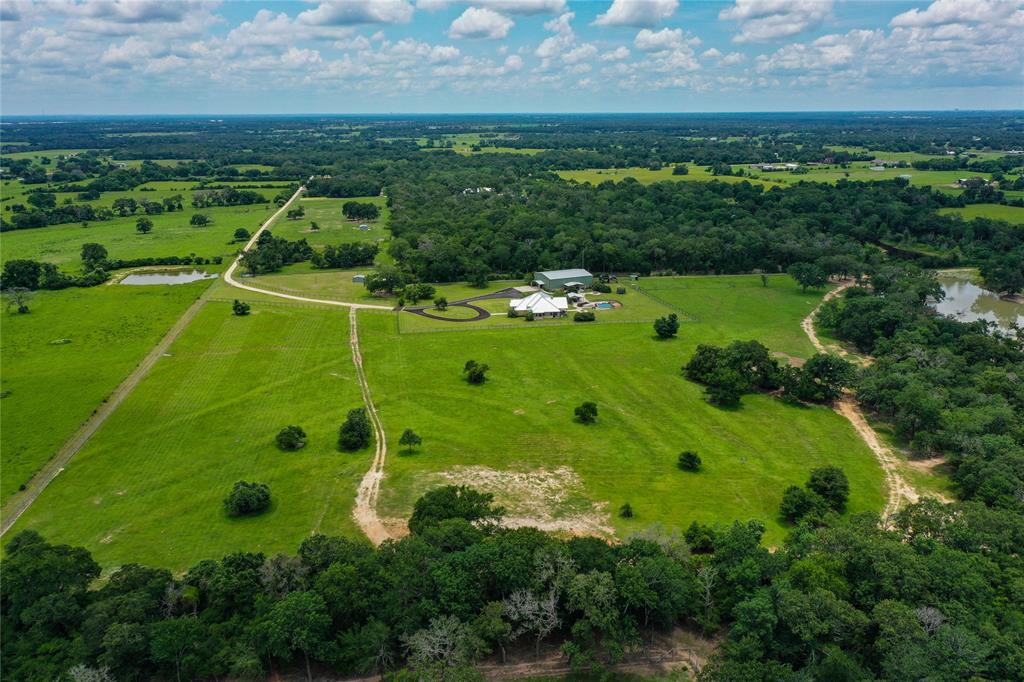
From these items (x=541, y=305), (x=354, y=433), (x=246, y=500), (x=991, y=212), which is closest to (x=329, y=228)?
(x=541, y=305)

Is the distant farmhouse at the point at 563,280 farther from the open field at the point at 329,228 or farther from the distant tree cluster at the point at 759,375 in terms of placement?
the open field at the point at 329,228

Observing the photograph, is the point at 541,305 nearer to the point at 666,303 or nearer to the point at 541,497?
the point at 666,303

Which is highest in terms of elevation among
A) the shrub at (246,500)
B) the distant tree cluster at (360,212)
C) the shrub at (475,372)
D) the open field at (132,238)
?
the distant tree cluster at (360,212)

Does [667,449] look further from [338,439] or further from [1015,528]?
[338,439]

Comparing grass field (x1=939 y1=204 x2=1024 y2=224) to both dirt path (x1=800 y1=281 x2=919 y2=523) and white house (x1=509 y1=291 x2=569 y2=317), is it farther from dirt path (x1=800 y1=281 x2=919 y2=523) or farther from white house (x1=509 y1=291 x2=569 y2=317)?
white house (x1=509 y1=291 x2=569 y2=317)

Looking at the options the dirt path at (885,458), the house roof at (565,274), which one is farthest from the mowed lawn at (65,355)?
the dirt path at (885,458)

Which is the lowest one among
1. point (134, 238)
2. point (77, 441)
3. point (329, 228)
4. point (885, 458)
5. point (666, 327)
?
point (885, 458)

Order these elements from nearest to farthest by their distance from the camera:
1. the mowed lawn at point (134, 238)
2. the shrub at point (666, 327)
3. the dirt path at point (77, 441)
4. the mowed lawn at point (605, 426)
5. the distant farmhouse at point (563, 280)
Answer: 1. the dirt path at point (77, 441)
2. the mowed lawn at point (605, 426)
3. the shrub at point (666, 327)
4. the distant farmhouse at point (563, 280)
5. the mowed lawn at point (134, 238)

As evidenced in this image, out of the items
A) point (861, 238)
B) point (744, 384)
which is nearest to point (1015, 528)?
point (744, 384)
